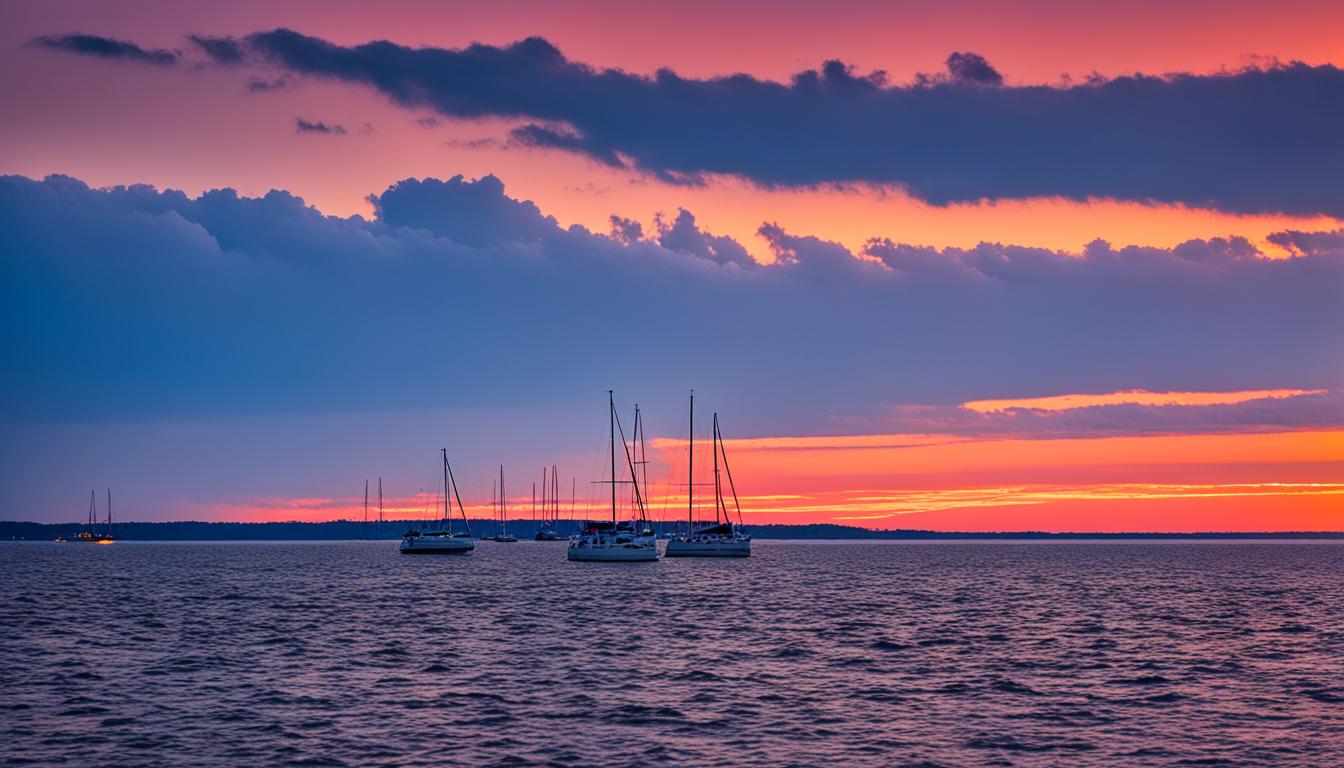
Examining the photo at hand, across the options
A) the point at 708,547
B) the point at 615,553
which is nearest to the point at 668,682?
the point at 615,553

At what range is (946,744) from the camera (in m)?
38.2

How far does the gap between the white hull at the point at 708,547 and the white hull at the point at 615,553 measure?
1167cm

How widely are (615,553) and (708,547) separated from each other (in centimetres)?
1994

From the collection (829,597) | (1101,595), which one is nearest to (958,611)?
(829,597)

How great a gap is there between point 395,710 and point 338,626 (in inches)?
1329

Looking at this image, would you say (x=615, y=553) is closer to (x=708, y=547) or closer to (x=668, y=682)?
(x=708, y=547)

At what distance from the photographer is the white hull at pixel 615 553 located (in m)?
160

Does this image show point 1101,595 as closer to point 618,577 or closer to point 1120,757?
point 618,577

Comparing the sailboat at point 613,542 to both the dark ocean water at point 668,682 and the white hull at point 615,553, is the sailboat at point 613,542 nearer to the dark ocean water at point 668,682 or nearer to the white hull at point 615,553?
the white hull at point 615,553

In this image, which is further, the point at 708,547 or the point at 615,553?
the point at 708,547

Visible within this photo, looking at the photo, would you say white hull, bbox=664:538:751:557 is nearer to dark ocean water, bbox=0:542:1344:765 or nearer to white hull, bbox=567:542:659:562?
white hull, bbox=567:542:659:562

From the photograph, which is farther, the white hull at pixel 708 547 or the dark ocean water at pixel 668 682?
the white hull at pixel 708 547

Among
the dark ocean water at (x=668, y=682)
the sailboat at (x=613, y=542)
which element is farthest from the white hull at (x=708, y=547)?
the dark ocean water at (x=668, y=682)

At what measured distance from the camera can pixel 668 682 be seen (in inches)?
1998
